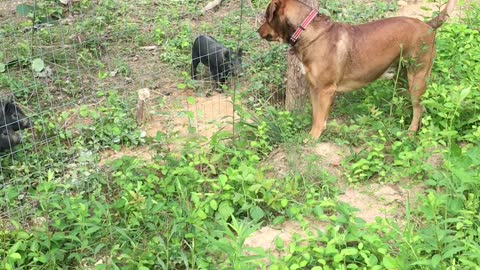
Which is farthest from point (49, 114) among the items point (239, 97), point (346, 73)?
point (346, 73)

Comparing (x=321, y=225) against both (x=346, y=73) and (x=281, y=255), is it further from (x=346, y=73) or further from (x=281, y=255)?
(x=346, y=73)

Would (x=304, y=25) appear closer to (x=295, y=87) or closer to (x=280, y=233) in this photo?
(x=295, y=87)

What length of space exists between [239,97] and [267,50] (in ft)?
4.55

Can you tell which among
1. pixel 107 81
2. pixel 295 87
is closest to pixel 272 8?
pixel 295 87

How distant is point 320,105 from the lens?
17.7 ft

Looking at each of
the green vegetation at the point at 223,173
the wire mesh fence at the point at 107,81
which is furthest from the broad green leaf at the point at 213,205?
the wire mesh fence at the point at 107,81

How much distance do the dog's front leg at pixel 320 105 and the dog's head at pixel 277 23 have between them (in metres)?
0.55

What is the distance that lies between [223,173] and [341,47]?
1.58 meters

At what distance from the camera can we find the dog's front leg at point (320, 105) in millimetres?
5355

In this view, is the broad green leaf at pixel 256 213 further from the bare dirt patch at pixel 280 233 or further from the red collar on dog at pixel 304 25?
the red collar on dog at pixel 304 25

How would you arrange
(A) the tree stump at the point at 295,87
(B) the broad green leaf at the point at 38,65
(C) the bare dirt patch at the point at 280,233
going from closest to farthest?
1. (C) the bare dirt patch at the point at 280,233
2. (A) the tree stump at the point at 295,87
3. (B) the broad green leaf at the point at 38,65

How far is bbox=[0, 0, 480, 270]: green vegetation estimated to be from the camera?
3771 millimetres

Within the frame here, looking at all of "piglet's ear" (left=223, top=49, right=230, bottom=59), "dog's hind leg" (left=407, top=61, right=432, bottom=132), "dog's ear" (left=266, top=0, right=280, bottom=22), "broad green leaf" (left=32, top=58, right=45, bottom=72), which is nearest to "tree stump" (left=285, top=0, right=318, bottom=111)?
"dog's ear" (left=266, top=0, right=280, bottom=22)

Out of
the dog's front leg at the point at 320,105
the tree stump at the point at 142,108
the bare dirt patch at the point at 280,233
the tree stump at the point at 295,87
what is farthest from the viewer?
the tree stump at the point at 295,87
